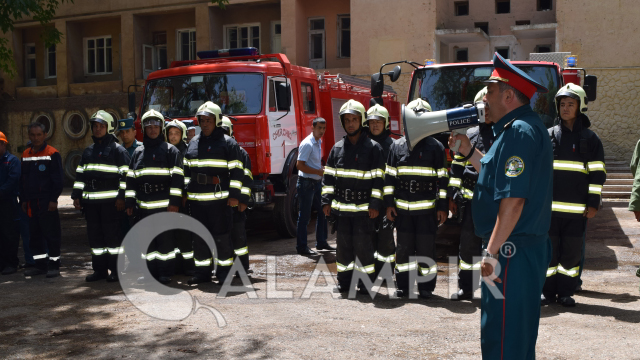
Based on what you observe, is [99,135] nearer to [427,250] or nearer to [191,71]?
[191,71]

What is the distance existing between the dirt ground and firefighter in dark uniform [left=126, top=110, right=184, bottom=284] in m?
0.33

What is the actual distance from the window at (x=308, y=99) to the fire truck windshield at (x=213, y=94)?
51.4 inches

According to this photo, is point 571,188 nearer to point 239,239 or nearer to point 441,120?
point 441,120

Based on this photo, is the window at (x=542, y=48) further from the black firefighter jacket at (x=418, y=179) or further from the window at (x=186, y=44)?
the black firefighter jacket at (x=418, y=179)

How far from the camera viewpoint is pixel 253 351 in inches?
184

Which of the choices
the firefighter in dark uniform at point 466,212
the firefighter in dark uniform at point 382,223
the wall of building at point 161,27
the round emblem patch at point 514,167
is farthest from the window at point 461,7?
the round emblem patch at point 514,167

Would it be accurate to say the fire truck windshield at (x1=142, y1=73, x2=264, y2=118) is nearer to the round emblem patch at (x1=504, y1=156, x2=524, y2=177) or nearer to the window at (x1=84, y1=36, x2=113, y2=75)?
the round emblem patch at (x1=504, y1=156, x2=524, y2=177)

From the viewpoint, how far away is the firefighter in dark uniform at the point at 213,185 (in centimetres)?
697

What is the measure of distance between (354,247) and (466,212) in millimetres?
1185

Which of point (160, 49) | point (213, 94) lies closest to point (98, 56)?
point (160, 49)

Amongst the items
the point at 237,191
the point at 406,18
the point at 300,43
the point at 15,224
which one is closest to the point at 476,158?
the point at 237,191

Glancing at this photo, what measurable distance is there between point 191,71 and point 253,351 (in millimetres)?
6105

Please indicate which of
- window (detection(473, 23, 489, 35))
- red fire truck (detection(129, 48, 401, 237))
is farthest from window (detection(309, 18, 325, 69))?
red fire truck (detection(129, 48, 401, 237))

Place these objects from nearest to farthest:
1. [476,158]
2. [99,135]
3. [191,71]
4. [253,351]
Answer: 1. [476,158]
2. [253,351]
3. [99,135]
4. [191,71]
